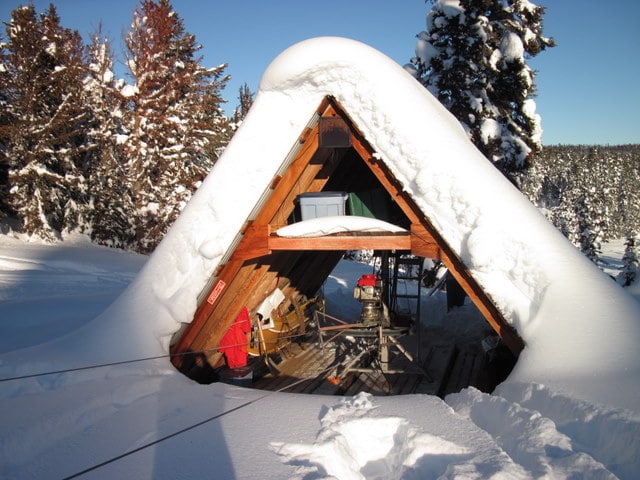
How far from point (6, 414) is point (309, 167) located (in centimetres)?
393

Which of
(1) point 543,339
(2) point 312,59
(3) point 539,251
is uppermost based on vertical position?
(2) point 312,59

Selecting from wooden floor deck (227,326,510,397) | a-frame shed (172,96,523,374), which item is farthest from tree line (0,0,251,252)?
a-frame shed (172,96,523,374)

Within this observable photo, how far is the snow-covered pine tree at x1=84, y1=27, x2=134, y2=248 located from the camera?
62.4 feet

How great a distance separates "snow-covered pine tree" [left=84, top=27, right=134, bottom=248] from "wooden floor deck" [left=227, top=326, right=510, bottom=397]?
14.2 m

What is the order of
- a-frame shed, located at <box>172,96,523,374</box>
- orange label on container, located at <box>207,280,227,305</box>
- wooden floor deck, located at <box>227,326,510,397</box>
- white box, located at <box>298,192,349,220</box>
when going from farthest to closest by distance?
wooden floor deck, located at <box>227,326,510,397</box>
white box, located at <box>298,192,349,220</box>
orange label on container, located at <box>207,280,227,305</box>
a-frame shed, located at <box>172,96,523,374</box>

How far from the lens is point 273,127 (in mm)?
4797

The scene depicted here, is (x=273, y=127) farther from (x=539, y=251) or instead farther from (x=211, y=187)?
(x=539, y=251)

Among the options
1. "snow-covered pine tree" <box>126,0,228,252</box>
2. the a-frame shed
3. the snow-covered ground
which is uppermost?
"snow-covered pine tree" <box>126,0,228,252</box>

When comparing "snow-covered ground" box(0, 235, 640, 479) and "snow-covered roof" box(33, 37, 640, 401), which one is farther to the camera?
"snow-covered roof" box(33, 37, 640, 401)

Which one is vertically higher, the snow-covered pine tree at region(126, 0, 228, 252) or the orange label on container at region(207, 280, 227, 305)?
the snow-covered pine tree at region(126, 0, 228, 252)

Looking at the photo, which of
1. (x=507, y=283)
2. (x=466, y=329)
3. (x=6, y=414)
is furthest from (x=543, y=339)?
(x=466, y=329)

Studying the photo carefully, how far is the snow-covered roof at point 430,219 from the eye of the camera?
3.50 m

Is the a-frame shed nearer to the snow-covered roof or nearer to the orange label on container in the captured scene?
the orange label on container

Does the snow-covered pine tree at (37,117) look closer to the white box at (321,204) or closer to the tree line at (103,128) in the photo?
the tree line at (103,128)
